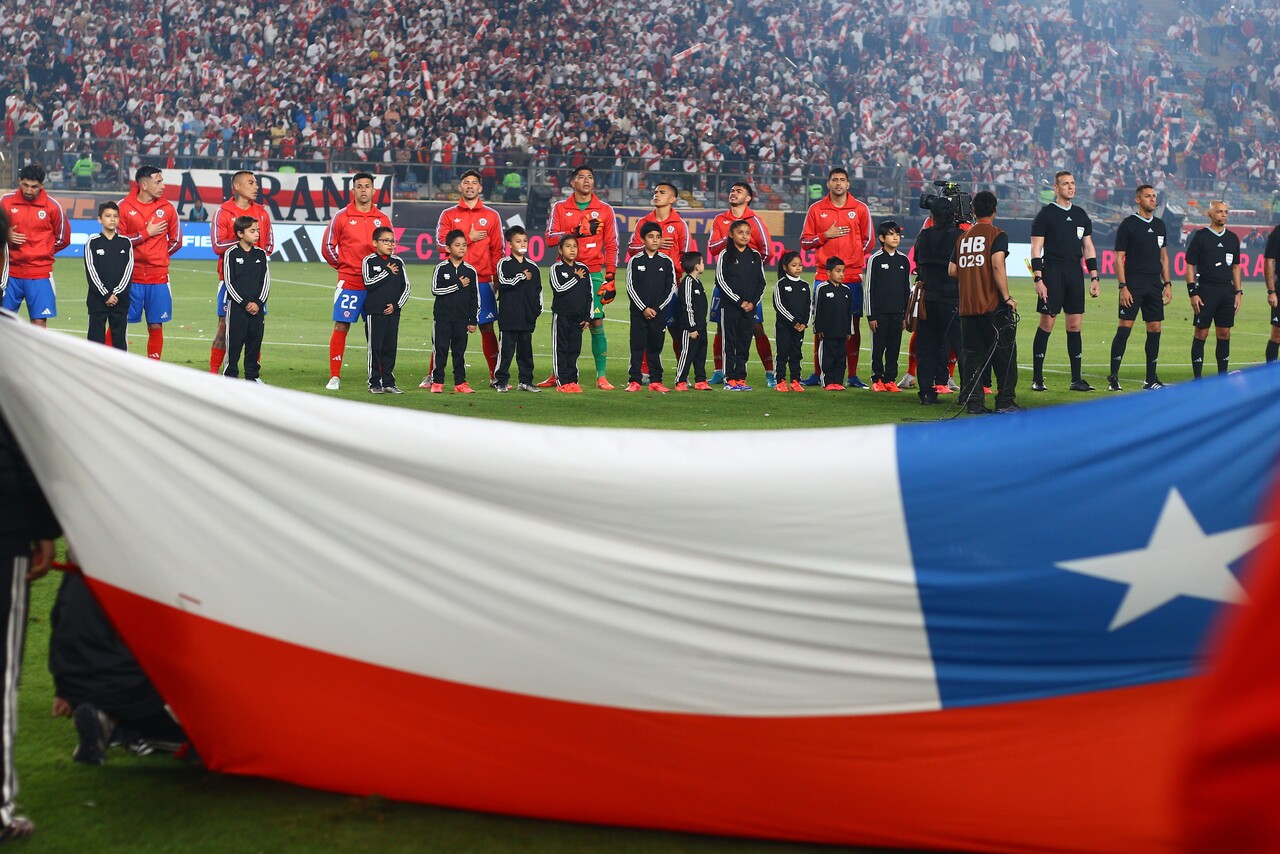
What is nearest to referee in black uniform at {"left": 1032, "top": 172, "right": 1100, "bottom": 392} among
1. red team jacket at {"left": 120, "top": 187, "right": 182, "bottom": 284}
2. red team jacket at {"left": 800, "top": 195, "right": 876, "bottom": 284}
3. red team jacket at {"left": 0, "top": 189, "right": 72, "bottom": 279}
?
red team jacket at {"left": 800, "top": 195, "right": 876, "bottom": 284}

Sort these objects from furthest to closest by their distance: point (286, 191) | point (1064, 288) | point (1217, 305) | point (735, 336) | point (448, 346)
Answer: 1. point (286, 191)
2. point (1217, 305)
3. point (735, 336)
4. point (1064, 288)
5. point (448, 346)

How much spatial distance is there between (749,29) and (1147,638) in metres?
42.7

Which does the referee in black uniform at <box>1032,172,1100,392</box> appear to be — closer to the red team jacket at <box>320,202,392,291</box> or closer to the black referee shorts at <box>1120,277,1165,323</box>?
the black referee shorts at <box>1120,277,1165,323</box>

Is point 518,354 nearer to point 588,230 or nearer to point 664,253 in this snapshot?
point 588,230

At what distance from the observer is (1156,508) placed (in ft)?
11.9

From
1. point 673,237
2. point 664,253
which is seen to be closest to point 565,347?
point 664,253

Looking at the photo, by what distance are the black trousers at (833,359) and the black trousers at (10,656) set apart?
1189 centimetres

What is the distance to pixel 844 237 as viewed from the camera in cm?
1559

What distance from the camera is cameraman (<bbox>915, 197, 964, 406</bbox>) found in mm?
13875

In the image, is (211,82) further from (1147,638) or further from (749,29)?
(1147,638)

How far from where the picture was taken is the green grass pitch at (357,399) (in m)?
3.92

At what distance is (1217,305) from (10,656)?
1434cm

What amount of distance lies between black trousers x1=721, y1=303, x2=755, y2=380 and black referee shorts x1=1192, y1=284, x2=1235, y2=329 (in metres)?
4.98

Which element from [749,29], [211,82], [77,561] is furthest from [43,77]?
[77,561]
